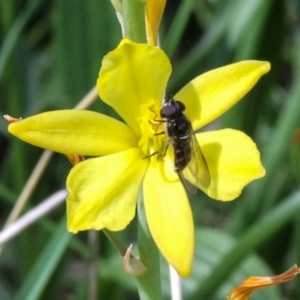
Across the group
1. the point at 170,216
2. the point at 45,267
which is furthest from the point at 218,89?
the point at 45,267

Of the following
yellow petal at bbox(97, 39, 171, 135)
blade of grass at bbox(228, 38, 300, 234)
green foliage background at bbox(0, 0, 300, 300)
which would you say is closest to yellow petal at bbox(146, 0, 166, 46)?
yellow petal at bbox(97, 39, 171, 135)

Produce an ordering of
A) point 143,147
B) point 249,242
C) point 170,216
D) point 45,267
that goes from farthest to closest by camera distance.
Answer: point 249,242
point 45,267
point 143,147
point 170,216

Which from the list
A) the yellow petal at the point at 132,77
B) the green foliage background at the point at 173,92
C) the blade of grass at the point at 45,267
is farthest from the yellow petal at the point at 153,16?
the green foliage background at the point at 173,92

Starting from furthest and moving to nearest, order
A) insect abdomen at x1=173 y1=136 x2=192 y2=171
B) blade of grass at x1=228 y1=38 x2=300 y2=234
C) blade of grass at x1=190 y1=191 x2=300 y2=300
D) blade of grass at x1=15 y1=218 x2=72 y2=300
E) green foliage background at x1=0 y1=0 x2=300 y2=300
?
blade of grass at x1=228 y1=38 x2=300 y2=234 → green foliage background at x1=0 y1=0 x2=300 y2=300 → blade of grass at x1=190 y1=191 x2=300 y2=300 → blade of grass at x1=15 y1=218 x2=72 y2=300 → insect abdomen at x1=173 y1=136 x2=192 y2=171

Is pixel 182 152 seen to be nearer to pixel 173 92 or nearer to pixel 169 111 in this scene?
pixel 169 111

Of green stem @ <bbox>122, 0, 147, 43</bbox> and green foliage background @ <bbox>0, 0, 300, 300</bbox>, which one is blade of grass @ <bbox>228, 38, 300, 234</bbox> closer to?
green foliage background @ <bbox>0, 0, 300, 300</bbox>
